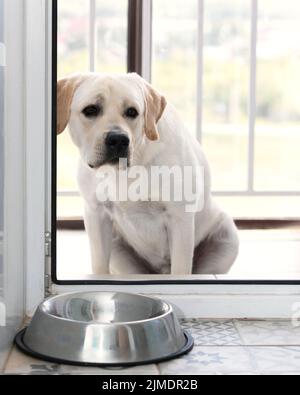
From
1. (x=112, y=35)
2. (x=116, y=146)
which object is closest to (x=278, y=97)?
(x=112, y=35)

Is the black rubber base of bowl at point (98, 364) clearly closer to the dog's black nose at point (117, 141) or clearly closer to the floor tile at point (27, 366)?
the floor tile at point (27, 366)

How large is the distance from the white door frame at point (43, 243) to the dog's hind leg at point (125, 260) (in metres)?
0.43

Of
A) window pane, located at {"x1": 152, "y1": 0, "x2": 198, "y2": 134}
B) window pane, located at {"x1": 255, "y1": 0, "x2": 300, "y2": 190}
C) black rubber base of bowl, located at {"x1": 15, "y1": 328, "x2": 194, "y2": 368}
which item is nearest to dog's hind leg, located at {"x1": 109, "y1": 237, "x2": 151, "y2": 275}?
black rubber base of bowl, located at {"x1": 15, "y1": 328, "x2": 194, "y2": 368}

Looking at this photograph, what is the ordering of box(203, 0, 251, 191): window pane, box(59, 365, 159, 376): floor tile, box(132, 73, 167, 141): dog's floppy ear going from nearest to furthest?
1. box(59, 365, 159, 376): floor tile
2. box(132, 73, 167, 141): dog's floppy ear
3. box(203, 0, 251, 191): window pane

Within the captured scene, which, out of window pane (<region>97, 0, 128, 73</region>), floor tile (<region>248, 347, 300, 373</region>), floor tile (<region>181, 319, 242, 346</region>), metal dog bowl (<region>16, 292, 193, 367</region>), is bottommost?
floor tile (<region>181, 319, 242, 346</region>)

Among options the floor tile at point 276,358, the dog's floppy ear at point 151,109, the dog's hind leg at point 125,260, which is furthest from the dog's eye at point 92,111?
the floor tile at point 276,358

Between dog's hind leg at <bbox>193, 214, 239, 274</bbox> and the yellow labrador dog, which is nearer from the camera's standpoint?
the yellow labrador dog

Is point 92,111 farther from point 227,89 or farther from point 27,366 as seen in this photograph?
point 227,89

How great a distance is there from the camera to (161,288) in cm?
178

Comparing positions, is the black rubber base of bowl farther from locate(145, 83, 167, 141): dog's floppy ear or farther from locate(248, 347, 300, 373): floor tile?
locate(145, 83, 167, 141): dog's floppy ear

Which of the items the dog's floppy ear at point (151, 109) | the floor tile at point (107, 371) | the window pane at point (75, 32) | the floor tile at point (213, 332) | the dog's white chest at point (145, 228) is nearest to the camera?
the floor tile at point (107, 371)

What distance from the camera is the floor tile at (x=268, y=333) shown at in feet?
5.17

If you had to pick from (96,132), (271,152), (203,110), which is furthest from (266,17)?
(96,132)

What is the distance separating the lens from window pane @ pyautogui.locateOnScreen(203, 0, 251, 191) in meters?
3.15
